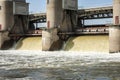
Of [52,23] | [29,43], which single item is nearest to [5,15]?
[29,43]

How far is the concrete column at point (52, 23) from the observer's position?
34906mm

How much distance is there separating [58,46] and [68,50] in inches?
93.9

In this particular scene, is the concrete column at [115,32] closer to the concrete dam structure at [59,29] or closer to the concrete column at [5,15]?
the concrete dam structure at [59,29]

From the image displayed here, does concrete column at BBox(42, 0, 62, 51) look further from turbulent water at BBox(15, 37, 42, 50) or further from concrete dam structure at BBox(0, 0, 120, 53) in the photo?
turbulent water at BBox(15, 37, 42, 50)

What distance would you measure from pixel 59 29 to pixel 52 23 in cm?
102

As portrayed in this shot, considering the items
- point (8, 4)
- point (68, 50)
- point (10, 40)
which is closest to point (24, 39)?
point (10, 40)

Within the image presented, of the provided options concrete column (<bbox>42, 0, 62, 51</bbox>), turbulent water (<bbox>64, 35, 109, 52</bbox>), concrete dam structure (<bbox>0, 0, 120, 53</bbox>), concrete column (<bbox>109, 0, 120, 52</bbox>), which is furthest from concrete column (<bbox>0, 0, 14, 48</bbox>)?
concrete column (<bbox>109, 0, 120, 52</bbox>)

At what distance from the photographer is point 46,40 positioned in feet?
115

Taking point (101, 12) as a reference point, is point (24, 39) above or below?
below

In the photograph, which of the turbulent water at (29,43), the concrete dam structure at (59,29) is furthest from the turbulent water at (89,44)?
the turbulent water at (29,43)

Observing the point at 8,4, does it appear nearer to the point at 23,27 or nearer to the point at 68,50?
the point at 23,27

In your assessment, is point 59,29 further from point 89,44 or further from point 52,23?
point 89,44

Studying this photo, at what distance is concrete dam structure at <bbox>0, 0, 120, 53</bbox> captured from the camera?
30486 mm

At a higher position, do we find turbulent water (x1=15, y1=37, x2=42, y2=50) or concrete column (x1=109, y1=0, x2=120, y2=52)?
concrete column (x1=109, y1=0, x2=120, y2=52)
